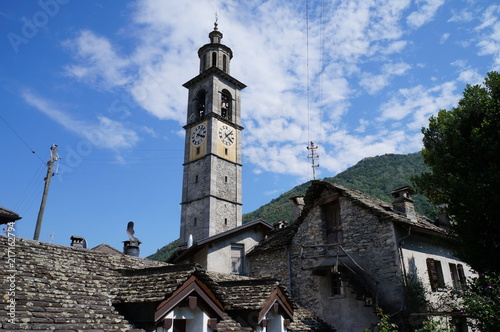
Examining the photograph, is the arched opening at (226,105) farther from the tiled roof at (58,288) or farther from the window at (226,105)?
the tiled roof at (58,288)

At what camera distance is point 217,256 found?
67.4ft

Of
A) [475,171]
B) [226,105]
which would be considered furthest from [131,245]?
[226,105]

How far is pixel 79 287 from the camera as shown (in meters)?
7.72

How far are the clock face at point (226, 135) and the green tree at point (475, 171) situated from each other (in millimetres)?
27398

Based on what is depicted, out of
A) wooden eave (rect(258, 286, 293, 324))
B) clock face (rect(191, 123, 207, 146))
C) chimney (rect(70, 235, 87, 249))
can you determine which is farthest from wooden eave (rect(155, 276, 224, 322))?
clock face (rect(191, 123, 207, 146))

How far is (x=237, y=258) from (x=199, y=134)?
21.4 m

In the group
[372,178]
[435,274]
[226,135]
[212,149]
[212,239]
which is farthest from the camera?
[372,178]

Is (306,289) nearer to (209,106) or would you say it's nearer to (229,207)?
(229,207)

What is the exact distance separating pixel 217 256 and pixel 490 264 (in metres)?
13.0

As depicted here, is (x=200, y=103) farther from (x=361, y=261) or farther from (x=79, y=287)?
(x=79, y=287)

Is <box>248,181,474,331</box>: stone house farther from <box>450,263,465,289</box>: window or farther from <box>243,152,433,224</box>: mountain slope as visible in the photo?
<box>243,152,433,224</box>: mountain slope

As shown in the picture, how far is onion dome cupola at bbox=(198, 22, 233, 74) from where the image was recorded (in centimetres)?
4253

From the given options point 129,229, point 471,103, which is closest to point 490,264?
point 471,103

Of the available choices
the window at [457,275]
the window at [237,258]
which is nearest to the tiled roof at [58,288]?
the window at [237,258]
